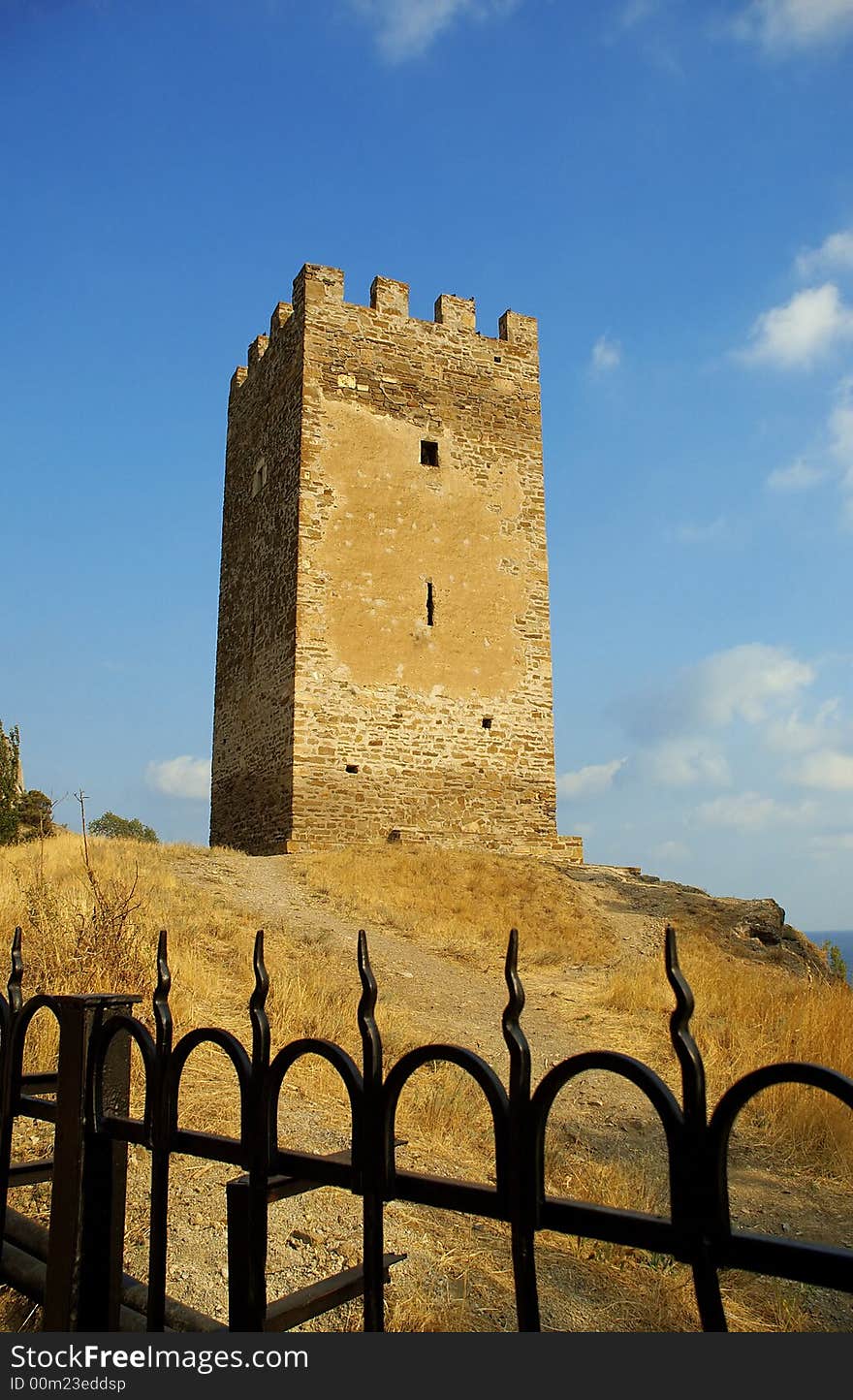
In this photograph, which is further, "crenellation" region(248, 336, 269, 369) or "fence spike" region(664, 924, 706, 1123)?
"crenellation" region(248, 336, 269, 369)

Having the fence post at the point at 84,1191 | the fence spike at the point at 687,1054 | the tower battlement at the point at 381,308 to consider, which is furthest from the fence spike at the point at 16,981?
the tower battlement at the point at 381,308

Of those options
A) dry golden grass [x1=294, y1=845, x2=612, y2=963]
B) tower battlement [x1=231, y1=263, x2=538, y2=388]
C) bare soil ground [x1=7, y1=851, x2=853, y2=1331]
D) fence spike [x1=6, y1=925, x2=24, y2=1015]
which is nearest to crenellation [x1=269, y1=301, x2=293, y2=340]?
tower battlement [x1=231, y1=263, x2=538, y2=388]

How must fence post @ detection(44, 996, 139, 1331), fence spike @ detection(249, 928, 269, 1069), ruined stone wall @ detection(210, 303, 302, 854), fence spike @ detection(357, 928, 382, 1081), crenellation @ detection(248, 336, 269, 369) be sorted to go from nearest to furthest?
fence spike @ detection(357, 928, 382, 1081) → fence spike @ detection(249, 928, 269, 1069) → fence post @ detection(44, 996, 139, 1331) → ruined stone wall @ detection(210, 303, 302, 854) → crenellation @ detection(248, 336, 269, 369)

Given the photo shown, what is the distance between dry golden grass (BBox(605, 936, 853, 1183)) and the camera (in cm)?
565

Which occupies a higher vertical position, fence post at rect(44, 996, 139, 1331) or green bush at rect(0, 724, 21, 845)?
green bush at rect(0, 724, 21, 845)

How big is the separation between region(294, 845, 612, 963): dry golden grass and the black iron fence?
8.41 metres

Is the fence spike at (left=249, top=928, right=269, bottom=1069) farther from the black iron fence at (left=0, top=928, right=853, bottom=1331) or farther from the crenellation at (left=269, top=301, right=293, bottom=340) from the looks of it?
the crenellation at (left=269, top=301, right=293, bottom=340)

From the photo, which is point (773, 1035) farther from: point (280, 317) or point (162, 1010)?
point (280, 317)

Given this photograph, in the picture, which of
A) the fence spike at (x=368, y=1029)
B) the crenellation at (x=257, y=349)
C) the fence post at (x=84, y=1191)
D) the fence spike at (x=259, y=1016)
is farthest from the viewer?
the crenellation at (x=257, y=349)

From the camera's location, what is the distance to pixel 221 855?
14734mm

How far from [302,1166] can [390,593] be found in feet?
48.8

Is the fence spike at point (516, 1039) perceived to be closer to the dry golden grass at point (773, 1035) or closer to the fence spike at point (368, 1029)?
the fence spike at point (368, 1029)

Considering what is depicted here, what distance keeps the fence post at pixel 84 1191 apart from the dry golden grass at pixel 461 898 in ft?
27.7

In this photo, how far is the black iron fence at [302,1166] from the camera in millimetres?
1385
